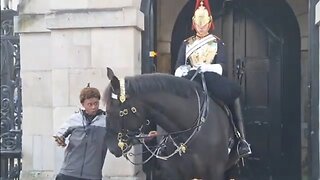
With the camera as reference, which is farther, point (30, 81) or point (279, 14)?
point (279, 14)

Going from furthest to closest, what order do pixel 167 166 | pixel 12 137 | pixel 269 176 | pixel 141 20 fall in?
pixel 269 176 → pixel 12 137 → pixel 141 20 → pixel 167 166

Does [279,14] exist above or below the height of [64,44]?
above

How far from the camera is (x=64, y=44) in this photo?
24.7 ft

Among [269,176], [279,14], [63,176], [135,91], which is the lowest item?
[269,176]

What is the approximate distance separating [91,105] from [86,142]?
0.34 metres

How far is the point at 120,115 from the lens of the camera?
475 cm

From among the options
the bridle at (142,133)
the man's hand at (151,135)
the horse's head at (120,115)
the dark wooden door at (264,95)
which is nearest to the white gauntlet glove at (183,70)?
the bridle at (142,133)

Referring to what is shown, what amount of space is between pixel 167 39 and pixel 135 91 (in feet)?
18.8

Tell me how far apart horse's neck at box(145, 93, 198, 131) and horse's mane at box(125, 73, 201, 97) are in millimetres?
52

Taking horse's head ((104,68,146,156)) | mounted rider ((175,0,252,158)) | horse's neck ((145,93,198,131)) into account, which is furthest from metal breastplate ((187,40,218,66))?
horse's head ((104,68,146,156))

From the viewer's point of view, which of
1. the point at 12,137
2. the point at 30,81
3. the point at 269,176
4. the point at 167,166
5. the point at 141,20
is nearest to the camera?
the point at 167,166

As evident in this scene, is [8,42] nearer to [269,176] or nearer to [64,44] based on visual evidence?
[64,44]

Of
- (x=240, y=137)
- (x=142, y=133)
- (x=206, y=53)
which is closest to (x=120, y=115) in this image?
(x=142, y=133)

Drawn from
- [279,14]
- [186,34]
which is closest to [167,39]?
[186,34]
